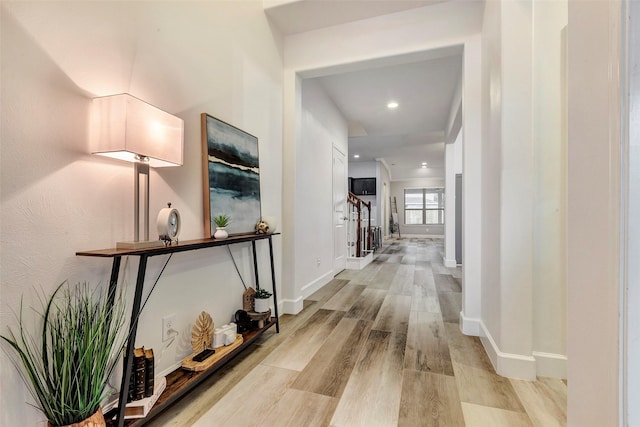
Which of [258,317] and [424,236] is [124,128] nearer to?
[258,317]

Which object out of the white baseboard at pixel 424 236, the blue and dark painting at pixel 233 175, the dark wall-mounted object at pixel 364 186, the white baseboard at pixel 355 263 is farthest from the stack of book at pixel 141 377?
the white baseboard at pixel 424 236

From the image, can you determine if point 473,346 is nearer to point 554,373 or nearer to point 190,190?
point 554,373

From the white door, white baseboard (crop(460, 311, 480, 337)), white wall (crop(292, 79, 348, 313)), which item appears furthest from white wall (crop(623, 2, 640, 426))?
the white door

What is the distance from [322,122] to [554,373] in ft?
11.1

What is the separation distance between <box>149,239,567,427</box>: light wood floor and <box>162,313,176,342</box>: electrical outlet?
0.33m

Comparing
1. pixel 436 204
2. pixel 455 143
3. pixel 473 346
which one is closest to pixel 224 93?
pixel 473 346

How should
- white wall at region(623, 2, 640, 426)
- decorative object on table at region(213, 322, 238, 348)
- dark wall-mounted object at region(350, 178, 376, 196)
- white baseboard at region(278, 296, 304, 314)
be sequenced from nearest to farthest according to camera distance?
white wall at region(623, 2, 640, 426), decorative object on table at region(213, 322, 238, 348), white baseboard at region(278, 296, 304, 314), dark wall-mounted object at region(350, 178, 376, 196)

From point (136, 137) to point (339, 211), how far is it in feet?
12.2

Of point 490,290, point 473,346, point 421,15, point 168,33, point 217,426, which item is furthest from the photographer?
point 421,15

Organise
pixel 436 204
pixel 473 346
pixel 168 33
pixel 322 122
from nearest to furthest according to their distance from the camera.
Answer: pixel 168 33, pixel 473 346, pixel 322 122, pixel 436 204

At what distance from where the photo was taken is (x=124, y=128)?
44.6 inches

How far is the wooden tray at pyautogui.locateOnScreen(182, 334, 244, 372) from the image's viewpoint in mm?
1544

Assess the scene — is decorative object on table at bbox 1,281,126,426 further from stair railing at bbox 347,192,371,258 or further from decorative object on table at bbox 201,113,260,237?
stair railing at bbox 347,192,371,258

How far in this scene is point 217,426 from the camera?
1280 mm
